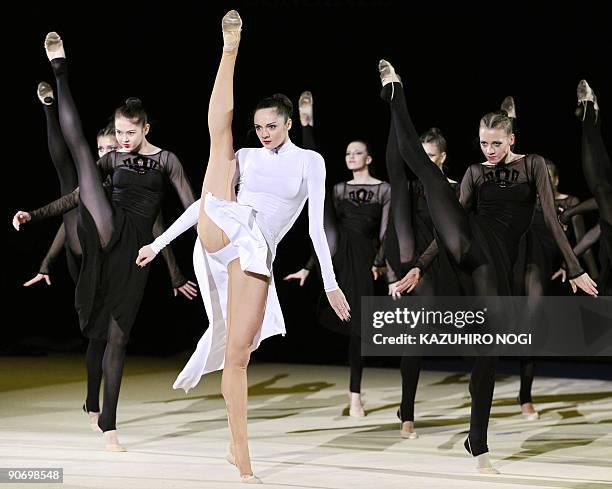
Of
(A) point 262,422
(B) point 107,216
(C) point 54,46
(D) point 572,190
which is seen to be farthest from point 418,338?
(D) point 572,190

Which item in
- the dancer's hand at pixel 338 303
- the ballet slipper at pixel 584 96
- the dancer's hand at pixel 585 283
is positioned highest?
the ballet slipper at pixel 584 96

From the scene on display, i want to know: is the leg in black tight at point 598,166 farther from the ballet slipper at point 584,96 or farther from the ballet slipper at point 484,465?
the ballet slipper at point 484,465

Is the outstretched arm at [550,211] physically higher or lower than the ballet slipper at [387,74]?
lower

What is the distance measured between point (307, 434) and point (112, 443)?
1.03m

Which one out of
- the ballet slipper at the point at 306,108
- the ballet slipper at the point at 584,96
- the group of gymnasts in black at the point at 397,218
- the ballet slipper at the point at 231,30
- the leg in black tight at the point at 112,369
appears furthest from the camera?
the ballet slipper at the point at 306,108

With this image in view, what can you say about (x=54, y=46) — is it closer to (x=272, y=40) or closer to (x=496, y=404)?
(x=496, y=404)

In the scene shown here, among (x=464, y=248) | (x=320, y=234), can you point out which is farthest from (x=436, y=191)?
(x=320, y=234)

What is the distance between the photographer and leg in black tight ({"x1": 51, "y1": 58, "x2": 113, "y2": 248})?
488 cm

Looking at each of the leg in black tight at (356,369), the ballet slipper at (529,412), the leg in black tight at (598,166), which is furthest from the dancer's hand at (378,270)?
the leg in black tight at (598,166)

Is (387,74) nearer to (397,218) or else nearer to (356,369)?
(397,218)

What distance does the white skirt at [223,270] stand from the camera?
3.85 m

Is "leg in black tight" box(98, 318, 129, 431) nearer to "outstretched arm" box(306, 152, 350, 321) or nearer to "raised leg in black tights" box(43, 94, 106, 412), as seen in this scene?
"raised leg in black tights" box(43, 94, 106, 412)

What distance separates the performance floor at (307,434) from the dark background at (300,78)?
113 centimetres

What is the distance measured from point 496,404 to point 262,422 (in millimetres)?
1571
